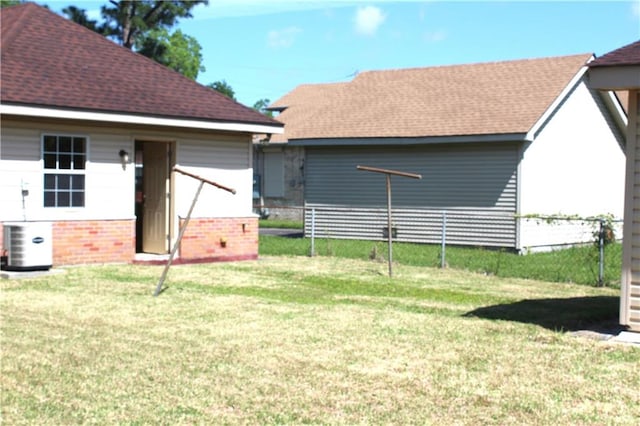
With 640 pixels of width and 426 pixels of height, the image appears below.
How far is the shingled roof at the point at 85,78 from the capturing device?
1466 centimetres

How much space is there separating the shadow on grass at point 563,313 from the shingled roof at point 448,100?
357 inches

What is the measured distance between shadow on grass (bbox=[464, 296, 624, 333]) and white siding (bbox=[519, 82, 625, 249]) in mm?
8681

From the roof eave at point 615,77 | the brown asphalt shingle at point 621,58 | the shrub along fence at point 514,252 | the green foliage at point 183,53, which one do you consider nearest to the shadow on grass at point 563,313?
the shrub along fence at point 514,252

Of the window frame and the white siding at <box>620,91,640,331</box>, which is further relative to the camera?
the window frame

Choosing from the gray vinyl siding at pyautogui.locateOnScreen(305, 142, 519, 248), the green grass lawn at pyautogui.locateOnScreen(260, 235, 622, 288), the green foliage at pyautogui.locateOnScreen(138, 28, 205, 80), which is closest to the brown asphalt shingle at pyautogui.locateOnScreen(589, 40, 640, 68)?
the green grass lawn at pyautogui.locateOnScreen(260, 235, 622, 288)

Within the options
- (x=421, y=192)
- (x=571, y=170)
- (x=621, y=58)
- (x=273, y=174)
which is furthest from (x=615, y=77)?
(x=273, y=174)

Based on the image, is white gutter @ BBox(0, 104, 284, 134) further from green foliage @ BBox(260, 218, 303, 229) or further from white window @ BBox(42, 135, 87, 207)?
green foliage @ BBox(260, 218, 303, 229)

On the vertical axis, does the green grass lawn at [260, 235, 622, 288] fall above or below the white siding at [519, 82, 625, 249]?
below

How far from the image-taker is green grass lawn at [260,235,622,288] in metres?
15.4

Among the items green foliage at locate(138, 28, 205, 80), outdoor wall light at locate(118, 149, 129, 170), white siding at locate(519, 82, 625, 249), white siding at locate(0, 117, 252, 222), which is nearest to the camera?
white siding at locate(0, 117, 252, 222)

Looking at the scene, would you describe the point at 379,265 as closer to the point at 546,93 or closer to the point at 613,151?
the point at 546,93

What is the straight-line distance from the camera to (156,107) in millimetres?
15891

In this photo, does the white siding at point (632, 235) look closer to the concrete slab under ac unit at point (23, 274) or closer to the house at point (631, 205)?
the house at point (631, 205)

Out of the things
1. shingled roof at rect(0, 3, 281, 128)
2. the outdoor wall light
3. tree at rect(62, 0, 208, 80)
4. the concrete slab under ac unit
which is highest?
tree at rect(62, 0, 208, 80)
